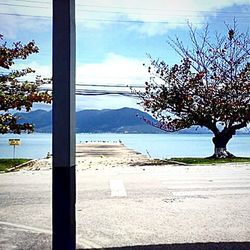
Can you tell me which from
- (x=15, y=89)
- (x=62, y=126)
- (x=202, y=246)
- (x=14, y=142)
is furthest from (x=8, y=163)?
(x=62, y=126)

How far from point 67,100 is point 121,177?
28.8 feet

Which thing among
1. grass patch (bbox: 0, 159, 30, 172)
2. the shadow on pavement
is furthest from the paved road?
grass patch (bbox: 0, 159, 30, 172)

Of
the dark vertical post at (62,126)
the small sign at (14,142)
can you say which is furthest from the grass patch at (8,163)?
the dark vertical post at (62,126)

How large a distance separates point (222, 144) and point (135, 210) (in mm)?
12818

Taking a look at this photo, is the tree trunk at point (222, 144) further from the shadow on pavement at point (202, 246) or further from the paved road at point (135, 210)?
the shadow on pavement at point (202, 246)

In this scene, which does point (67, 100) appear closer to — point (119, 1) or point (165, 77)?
point (119, 1)

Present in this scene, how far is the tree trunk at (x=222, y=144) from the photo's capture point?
1945 centimetres

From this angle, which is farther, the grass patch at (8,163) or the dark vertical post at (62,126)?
the grass patch at (8,163)

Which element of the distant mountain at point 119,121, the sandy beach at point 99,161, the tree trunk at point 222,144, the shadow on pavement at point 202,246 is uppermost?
the distant mountain at point 119,121

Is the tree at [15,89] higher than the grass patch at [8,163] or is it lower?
higher

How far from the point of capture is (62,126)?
3.73 meters

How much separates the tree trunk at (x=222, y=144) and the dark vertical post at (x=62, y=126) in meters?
16.3

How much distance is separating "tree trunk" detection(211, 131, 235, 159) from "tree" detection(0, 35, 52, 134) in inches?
316

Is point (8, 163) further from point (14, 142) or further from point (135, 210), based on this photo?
point (135, 210)
